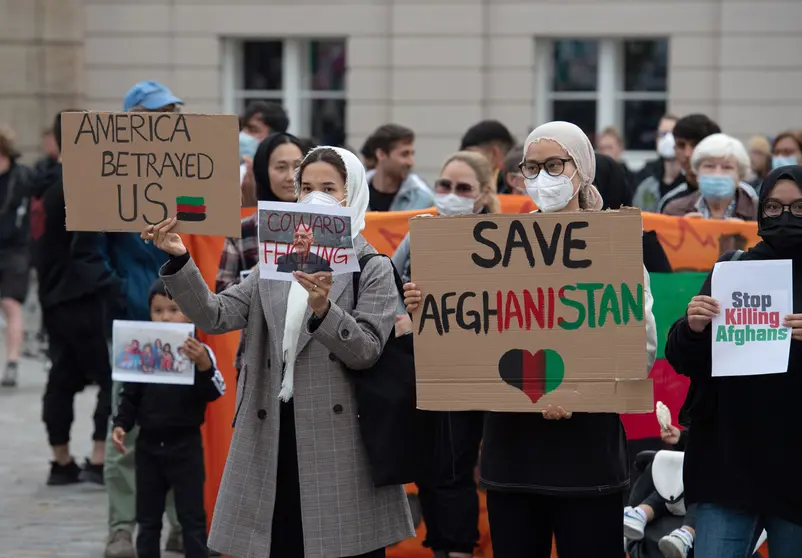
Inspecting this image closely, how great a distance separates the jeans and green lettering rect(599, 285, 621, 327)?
28.4 inches

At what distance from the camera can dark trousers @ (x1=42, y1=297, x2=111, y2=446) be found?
9.14m

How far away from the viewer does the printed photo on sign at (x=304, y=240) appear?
490 cm

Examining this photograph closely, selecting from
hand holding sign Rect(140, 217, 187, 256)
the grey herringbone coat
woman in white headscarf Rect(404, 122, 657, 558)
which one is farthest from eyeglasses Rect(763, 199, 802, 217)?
hand holding sign Rect(140, 217, 187, 256)

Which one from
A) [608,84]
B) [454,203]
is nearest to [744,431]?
[454,203]

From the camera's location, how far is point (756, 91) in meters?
17.9

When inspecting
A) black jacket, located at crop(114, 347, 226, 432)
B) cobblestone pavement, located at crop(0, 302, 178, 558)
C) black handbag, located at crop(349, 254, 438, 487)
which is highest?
black handbag, located at crop(349, 254, 438, 487)

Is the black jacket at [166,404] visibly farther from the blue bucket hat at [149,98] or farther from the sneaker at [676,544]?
the sneaker at [676,544]

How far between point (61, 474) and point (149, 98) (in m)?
2.77

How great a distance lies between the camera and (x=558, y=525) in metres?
4.88

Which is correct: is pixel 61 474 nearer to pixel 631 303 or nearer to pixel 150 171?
pixel 150 171

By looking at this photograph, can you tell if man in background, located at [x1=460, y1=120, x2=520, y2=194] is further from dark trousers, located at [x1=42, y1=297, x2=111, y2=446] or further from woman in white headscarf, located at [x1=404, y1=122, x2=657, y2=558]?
woman in white headscarf, located at [x1=404, y1=122, x2=657, y2=558]

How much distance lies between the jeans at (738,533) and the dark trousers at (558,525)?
1.04 feet

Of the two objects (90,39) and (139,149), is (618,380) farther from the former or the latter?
(90,39)

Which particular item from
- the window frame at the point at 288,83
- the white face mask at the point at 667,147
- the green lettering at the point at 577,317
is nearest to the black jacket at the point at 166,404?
the green lettering at the point at 577,317
